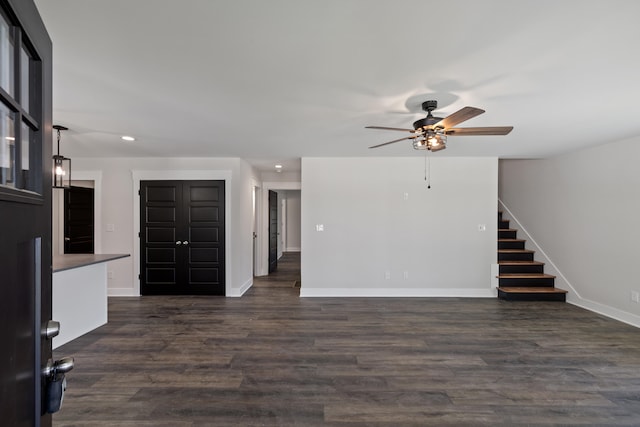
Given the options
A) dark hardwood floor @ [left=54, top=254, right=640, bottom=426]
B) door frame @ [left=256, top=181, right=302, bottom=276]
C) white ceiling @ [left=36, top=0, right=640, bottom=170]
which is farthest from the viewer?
door frame @ [left=256, top=181, right=302, bottom=276]

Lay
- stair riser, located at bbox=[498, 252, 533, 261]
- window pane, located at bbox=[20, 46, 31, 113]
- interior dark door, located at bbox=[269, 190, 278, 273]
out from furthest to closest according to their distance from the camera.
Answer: interior dark door, located at bbox=[269, 190, 278, 273] → stair riser, located at bbox=[498, 252, 533, 261] → window pane, located at bbox=[20, 46, 31, 113]

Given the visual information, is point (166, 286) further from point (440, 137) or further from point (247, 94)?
point (440, 137)

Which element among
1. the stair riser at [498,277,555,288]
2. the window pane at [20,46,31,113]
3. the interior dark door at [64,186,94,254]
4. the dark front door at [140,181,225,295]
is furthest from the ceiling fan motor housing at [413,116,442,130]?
the interior dark door at [64,186,94,254]

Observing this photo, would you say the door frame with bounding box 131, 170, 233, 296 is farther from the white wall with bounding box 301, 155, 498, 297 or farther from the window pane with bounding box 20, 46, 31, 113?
the window pane with bounding box 20, 46, 31, 113

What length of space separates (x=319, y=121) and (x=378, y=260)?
280 centimetres

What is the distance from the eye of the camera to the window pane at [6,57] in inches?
27.8

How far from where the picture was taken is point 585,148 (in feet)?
14.3

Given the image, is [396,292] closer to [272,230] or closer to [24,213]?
[272,230]

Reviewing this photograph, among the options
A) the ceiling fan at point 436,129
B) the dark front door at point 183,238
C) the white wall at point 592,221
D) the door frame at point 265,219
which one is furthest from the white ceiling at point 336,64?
the door frame at point 265,219

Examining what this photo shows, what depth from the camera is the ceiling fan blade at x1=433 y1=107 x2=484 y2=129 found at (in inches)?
83.6

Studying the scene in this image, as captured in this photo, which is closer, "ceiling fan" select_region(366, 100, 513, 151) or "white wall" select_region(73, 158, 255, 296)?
"ceiling fan" select_region(366, 100, 513, 151)

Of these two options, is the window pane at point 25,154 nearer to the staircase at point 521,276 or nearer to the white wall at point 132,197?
the white wall at point 132,197

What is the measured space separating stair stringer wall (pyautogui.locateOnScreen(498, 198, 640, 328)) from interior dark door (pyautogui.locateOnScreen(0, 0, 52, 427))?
18.3ft

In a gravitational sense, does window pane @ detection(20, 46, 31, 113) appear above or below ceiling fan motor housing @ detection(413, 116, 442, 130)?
below
